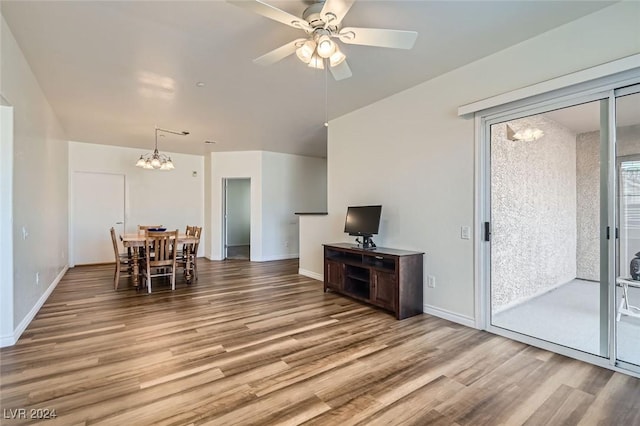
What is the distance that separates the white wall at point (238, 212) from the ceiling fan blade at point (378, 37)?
7.45 metres

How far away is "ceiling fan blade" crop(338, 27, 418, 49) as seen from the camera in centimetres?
202

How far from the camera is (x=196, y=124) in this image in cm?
527

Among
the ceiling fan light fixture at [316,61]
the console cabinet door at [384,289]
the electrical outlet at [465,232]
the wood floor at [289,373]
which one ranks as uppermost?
the ceiling fan light fixture at [316,61]

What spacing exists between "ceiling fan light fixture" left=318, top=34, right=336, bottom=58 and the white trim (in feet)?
5.52

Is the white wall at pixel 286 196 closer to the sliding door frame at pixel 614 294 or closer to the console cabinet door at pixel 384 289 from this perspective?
the console cabinet door at pixel 384 289

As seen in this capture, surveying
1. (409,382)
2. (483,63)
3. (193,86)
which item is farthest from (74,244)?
(483,63)

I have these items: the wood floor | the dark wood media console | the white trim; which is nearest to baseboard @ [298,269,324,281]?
the dark wood media console

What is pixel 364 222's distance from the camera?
412 centimetres

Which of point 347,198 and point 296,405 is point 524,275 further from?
point 296,405

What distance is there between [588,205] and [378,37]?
2346mm

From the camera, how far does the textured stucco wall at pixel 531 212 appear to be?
10.1 ft

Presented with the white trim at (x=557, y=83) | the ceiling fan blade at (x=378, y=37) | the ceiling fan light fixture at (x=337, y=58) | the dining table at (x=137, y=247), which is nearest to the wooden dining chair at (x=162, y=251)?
the dining table at (x=137, y=247)

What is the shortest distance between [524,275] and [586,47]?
2.33 metres

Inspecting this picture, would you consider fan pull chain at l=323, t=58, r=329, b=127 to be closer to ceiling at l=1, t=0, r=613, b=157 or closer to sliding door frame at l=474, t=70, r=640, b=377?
ceiling at l=1, t=0, r=613, b=157
